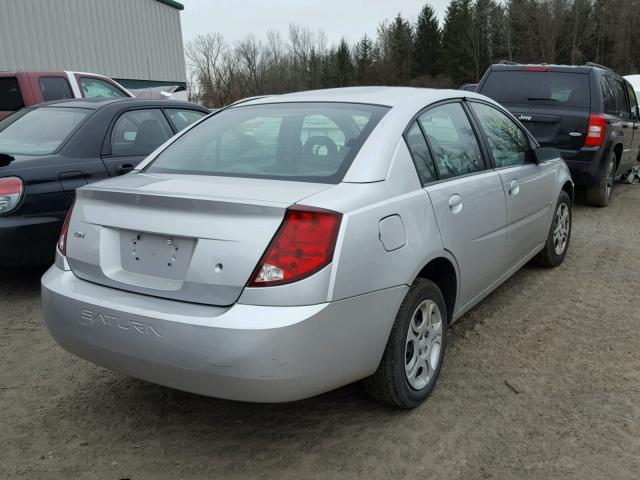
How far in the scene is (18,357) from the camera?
144 inches

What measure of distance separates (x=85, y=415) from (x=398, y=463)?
157 cm

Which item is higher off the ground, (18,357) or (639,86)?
(639,86)

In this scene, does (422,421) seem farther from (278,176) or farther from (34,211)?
(34,211)

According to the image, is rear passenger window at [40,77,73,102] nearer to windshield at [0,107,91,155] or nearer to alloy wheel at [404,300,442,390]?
windshield at [0,107,91,155]

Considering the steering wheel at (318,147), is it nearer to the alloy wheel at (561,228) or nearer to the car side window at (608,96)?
the alloy wheel at (561,228)

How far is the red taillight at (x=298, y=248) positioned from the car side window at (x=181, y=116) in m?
4.01

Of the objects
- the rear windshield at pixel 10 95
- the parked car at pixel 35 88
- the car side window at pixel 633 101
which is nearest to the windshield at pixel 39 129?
the parked car at pixel 35 88

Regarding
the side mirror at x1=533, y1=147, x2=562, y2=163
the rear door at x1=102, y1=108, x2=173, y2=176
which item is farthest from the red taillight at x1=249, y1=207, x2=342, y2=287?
the rear door at x1=102, y1=108, x2=173, y2=176

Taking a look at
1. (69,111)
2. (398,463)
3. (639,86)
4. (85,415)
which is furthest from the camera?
(639,86)

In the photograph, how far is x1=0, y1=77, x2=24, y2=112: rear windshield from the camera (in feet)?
27.3

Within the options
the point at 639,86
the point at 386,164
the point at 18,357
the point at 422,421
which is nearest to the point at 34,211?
the point at 18,357

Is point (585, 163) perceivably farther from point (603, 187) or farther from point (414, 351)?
point (414, 351)

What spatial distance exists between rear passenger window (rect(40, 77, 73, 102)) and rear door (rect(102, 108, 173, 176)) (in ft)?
12.0

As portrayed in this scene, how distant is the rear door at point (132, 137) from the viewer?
508 centimetres
